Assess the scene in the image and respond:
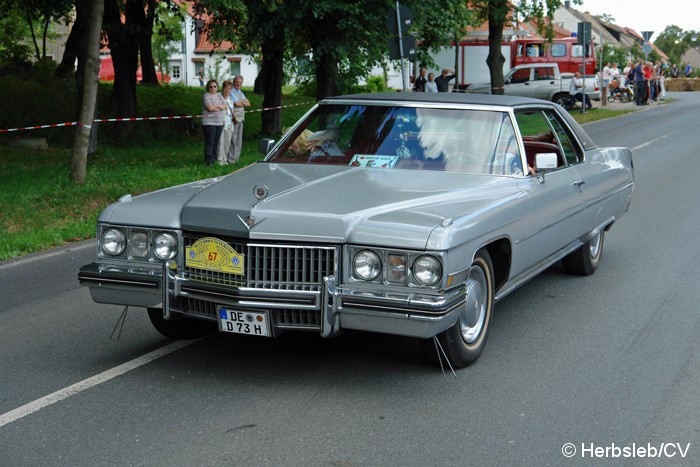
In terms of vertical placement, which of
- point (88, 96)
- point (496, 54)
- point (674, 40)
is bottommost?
point (88, 96)

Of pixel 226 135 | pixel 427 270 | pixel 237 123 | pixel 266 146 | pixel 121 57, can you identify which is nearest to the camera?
pixel 427 270

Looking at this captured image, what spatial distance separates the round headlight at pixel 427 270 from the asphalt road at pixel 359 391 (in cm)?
65

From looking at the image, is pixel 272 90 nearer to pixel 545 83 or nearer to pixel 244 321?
pixel 545 83

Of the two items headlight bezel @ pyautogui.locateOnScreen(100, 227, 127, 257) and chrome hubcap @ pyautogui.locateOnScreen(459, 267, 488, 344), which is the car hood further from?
chrome hubcap @ pyautogui.locateOnScreen(459, 267, 488, 344)

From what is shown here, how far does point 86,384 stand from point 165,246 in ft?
2.92

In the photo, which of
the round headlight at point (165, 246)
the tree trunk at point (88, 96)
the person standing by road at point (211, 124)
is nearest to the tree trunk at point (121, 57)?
the person standing by road at point (211, 124)

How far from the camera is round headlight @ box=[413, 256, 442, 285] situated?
515 cm

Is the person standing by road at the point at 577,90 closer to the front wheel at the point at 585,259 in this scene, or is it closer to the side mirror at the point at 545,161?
the front wheel at the point at 585,259

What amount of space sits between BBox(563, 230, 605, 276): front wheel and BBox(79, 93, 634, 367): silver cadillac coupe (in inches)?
42.8

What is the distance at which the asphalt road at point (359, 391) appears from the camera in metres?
4.57

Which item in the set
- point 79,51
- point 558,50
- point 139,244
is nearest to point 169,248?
point 139,244

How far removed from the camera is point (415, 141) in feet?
22.2

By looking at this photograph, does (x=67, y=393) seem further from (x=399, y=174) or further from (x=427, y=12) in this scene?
(x=427, y=12)

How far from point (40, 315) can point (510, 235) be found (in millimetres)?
3593
